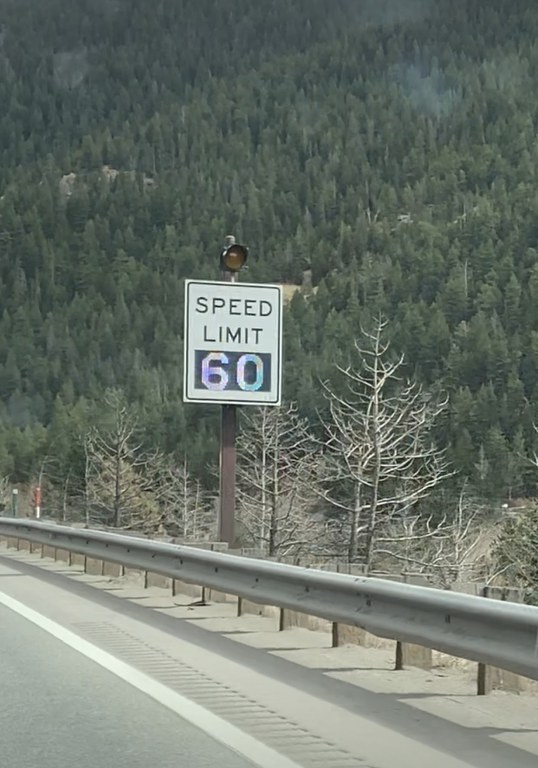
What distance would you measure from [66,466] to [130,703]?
106m

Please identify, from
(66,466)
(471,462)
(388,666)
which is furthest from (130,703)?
(66,466)

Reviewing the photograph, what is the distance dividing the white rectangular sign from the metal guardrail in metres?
4.41

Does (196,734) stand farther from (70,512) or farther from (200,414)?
(200,414)

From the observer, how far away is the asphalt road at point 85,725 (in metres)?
6.66

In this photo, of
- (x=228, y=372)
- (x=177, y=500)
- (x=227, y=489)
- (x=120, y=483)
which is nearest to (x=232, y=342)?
(x=228, y=372)

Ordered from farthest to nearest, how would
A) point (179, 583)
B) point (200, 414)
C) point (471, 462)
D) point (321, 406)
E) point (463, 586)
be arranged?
point (200, 414), point (321, 406), point (471, 462), point (179, 583), point (463, 586)

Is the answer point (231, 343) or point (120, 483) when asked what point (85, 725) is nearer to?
point (231, 343)

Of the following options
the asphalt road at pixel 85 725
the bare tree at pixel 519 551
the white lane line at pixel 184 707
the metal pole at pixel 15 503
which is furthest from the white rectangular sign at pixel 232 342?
the metal pole at pixel 15 503

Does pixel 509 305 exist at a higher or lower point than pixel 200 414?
higher

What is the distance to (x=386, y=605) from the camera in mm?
8820

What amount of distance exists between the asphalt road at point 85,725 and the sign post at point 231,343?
351 inches

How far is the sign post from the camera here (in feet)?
61.9

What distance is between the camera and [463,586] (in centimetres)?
1385

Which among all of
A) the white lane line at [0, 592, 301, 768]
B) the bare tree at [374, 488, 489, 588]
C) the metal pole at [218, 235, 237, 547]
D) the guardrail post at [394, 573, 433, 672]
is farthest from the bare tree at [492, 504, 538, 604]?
the guardrail post at [394, 573, 433, 672]
